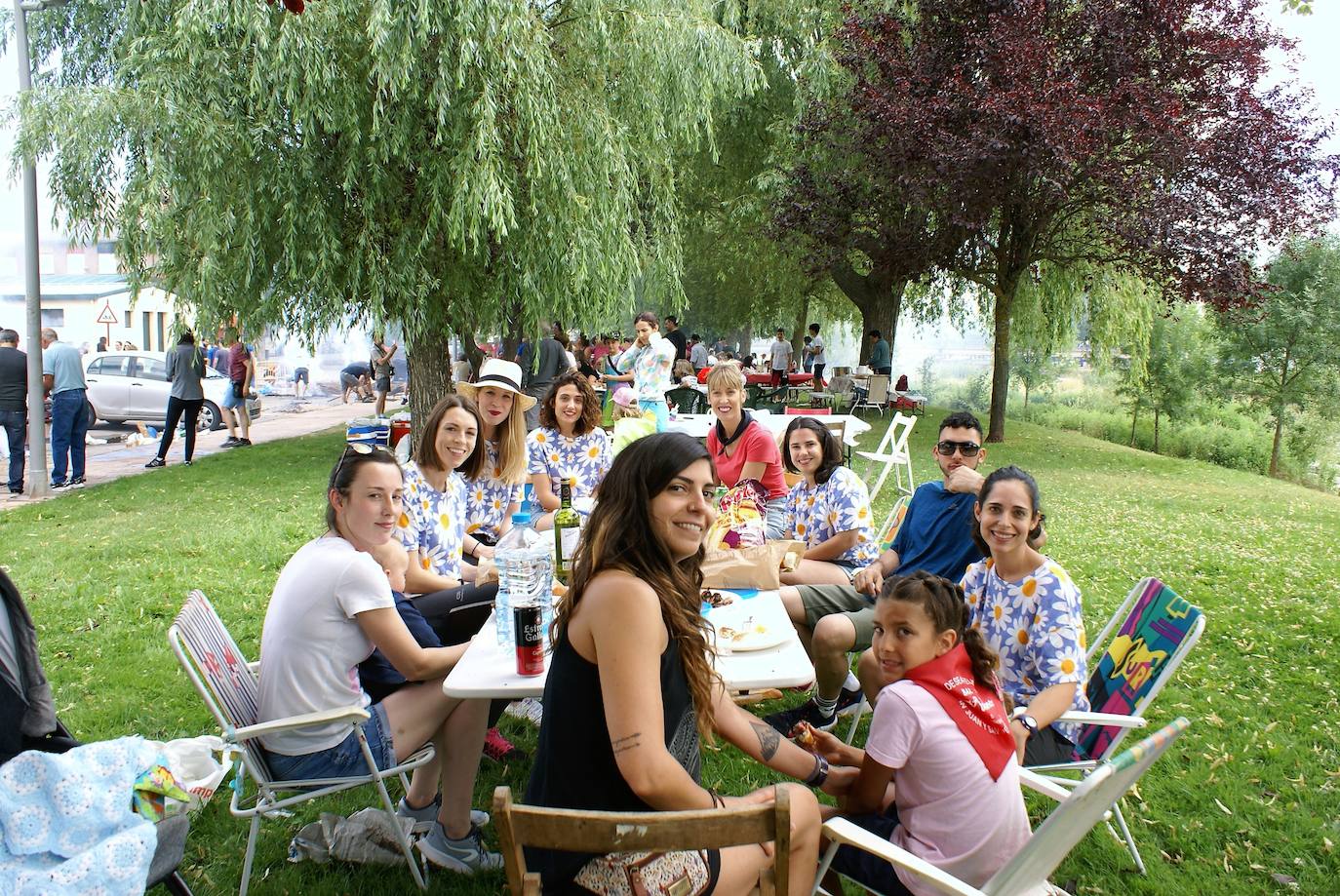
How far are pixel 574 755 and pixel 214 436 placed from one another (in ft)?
51.4

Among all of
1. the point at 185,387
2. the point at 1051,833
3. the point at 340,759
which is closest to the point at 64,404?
the point at 185,387

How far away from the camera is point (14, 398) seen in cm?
941

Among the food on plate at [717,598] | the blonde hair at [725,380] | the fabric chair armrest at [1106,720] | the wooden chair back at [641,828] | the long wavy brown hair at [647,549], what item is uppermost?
the blonde hair at [725,380]

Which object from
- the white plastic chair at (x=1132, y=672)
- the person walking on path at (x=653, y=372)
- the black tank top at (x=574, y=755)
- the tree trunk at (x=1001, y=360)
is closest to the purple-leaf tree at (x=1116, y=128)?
the tree trunk at (x=1001, y=360)

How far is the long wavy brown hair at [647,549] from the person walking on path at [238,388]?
36.5 feet

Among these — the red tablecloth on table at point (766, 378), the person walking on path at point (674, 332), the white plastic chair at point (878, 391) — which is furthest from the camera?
the white plastic chair at point (878, 391)

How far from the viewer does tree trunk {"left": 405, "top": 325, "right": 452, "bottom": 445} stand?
10.5 m

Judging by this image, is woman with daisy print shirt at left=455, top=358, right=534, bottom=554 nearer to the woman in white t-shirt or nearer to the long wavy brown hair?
the woman in white t-shirt

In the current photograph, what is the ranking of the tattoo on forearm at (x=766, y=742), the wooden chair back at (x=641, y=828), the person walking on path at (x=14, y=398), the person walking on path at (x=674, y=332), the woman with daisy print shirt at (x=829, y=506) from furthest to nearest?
the person walking on path at (x=674, y=332), the person walking on path at (x=14, y=398), the woman with daisy print shirt at (x=829, y=506), the tattoo on forearm at (x=766, y=742), the wooden chair back at (x=641, y=828)

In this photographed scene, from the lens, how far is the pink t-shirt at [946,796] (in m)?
2.12

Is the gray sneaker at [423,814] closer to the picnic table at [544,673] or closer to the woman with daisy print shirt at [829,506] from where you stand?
the picnic table at [544,673]

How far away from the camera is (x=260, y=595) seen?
18.7 ft

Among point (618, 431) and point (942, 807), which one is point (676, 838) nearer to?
point (942, 807)

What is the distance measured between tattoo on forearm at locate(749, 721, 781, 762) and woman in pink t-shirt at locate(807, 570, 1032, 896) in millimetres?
235
